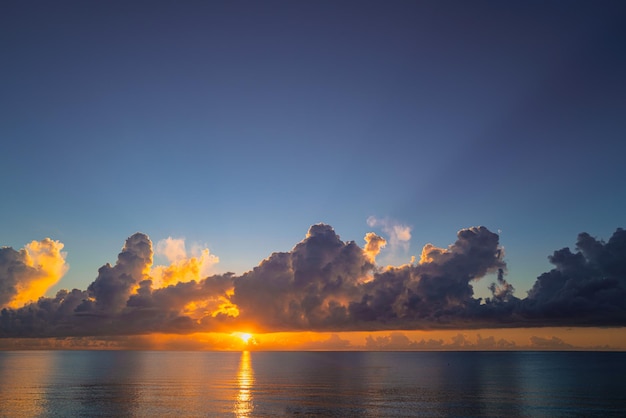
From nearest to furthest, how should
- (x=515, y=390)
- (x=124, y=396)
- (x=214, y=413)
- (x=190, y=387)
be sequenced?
(x=214, y=413) < (x=124, y=396) < (x=515, y=390) < (x=190, y=387)

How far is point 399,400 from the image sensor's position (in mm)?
125688

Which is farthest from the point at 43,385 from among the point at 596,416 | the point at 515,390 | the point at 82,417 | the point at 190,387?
the point at 596,416

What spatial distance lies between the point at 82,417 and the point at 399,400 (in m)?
79.4

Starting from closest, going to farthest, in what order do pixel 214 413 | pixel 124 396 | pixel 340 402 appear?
pixel 214 413, pixel 340 402, pixel 124 396

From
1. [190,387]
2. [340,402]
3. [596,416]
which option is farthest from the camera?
[190,387]

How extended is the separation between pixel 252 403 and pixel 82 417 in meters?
41.4

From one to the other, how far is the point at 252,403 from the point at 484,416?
58.9m

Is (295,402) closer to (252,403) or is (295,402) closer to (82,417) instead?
(252,403)

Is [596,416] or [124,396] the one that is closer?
[596,416]

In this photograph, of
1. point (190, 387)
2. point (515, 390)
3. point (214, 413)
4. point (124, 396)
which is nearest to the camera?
point (214, 413)

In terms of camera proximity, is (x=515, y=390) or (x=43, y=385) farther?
(x=43, y=385)

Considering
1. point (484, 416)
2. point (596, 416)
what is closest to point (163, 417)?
point (484, 416)

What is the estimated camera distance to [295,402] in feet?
404

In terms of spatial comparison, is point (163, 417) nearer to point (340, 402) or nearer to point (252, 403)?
point (252, 403)
